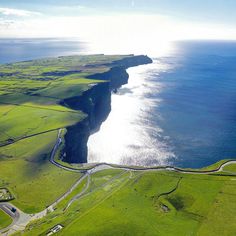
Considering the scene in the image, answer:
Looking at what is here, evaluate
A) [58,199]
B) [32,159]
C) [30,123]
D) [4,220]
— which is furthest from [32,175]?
[30,123]

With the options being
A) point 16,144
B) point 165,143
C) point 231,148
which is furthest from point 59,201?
point 231,148

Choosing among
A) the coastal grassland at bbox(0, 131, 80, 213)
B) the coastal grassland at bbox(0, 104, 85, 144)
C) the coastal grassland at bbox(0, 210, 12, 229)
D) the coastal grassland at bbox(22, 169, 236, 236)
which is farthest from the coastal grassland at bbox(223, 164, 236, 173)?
the coastal grassland at bbox(0, 104, 85, 144)

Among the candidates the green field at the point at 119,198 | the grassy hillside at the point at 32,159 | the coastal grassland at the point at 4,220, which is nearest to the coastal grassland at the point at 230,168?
the green field at the point at 119,198

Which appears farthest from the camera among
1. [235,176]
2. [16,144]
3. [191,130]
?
[191,130]

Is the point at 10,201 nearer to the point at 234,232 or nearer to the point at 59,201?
the point at 59,201

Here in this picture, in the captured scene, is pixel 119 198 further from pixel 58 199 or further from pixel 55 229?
pixel 55 229

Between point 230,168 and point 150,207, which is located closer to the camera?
point 150,207
